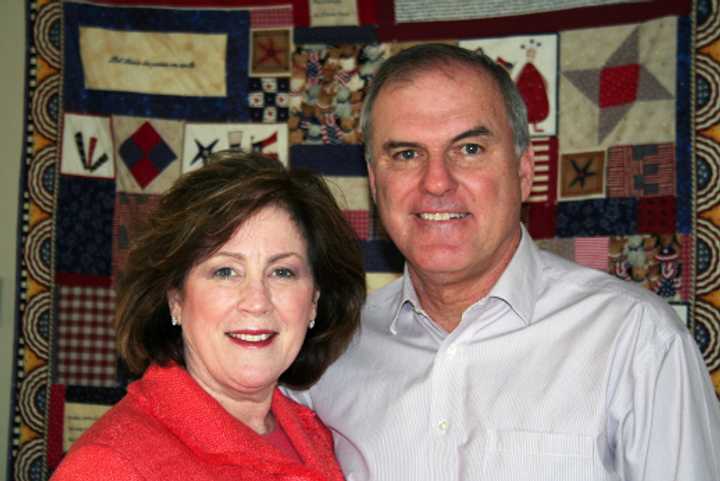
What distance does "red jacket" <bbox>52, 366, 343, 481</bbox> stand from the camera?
141 cm

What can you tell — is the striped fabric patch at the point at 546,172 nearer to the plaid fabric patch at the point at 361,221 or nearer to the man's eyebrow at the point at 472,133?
the plaid fabric patch at the point at 361,221

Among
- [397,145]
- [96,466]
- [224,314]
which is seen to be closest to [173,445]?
[96,466]

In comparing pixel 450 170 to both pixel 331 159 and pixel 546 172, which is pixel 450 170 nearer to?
pixel 546 172

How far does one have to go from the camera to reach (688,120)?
262cm

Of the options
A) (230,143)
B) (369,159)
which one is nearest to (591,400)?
(369,159)

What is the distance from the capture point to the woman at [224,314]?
5.19 ft

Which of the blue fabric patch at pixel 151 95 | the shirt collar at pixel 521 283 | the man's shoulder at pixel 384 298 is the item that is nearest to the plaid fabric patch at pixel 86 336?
the blue fabric patch at pixel 151 95

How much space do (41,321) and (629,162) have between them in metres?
2.17

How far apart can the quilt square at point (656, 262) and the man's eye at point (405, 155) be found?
44.9 inches

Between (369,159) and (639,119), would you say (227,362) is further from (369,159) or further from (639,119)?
(639,119)

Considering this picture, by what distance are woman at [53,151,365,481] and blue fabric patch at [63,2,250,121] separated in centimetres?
129

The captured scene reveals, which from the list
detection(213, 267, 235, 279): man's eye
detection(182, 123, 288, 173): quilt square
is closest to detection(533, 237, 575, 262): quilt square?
detection(182, 123, 288, 173): quilt square

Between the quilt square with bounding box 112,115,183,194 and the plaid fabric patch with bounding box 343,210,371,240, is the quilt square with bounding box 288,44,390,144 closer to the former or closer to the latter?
the plaid fabric patch with bounding box 343,210,371,240

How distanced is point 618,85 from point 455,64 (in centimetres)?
104
